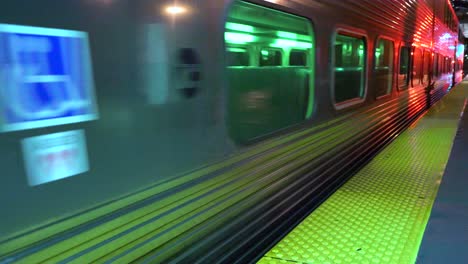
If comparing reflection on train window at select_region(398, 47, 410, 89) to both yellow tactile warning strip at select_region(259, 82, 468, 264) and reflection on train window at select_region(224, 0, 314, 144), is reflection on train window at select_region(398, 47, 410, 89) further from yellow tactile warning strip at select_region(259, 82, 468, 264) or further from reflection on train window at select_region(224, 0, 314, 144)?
reflection on train window at select_region(224, 0, 314, 144)

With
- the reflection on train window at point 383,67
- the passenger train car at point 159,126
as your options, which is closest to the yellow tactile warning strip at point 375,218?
the passenger train car at point 159,126

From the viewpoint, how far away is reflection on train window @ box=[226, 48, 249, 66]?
6.84 feet

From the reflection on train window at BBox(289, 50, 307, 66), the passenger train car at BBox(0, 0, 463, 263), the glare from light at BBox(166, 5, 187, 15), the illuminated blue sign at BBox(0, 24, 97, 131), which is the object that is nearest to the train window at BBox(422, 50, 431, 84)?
the passenger train car at BBox(0, 0, 463, 263)

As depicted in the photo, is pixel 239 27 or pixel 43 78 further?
pixel 239 27

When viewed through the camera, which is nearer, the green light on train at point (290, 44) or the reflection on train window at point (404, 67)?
the green light on train at point (290, 44)

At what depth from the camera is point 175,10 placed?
1.53 m

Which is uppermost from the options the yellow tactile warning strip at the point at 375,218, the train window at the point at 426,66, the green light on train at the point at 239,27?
the green light on train at the point at 239,27

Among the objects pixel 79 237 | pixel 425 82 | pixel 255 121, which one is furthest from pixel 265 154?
pixel 425 82

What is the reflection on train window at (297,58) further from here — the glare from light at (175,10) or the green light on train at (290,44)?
the glare from light at (175,10)

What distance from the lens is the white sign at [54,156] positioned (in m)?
1.05

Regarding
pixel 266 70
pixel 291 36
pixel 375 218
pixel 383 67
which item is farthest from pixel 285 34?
pixel 383 67

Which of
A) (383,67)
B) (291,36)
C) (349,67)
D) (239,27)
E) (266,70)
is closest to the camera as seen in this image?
(239,27)

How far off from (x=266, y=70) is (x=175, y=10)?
123 centimetres

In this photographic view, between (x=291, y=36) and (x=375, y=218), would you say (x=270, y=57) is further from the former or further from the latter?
(x=375, y=218)
